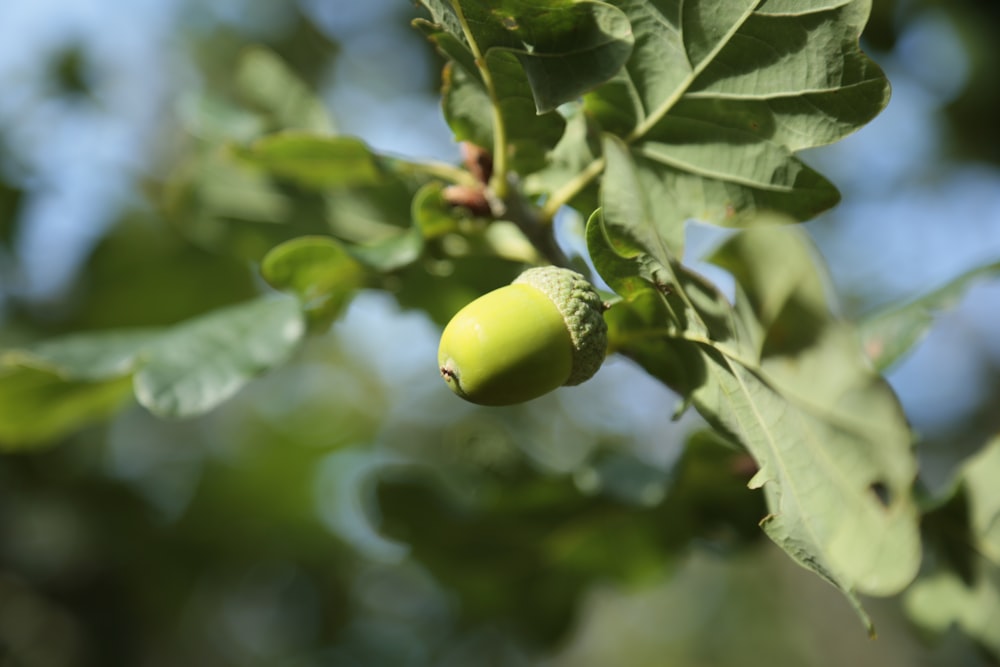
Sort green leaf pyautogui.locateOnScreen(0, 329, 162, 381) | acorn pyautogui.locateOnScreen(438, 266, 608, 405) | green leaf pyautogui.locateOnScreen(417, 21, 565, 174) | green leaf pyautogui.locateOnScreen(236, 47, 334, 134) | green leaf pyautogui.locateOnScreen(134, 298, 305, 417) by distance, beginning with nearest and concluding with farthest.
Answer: acorn pyautogui.locateOnScreen(438, 266, 608, 405) → green leaf pyautogui.locateOnScreen(417, 21, 565, 174) → green leaf pyautogui.locateOnScreen(134, 298, 305, 417) → green leaf pyautogui.locateOnScreen(0, 329, 162, 381) → green leaf pyautogui.locateOnScreen(236, 47, 334, 134)

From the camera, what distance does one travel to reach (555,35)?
62cm

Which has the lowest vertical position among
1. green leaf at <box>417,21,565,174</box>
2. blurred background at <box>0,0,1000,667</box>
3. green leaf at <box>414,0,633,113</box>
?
blurred background at <box>0,0,1000,667</box>

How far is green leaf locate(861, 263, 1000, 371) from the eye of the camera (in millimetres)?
962

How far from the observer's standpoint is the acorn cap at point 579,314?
0.62 meters

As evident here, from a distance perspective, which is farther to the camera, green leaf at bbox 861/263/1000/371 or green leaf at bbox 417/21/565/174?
green leaf at bbox 861/263/1000/371

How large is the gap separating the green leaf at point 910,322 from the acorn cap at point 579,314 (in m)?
0.50

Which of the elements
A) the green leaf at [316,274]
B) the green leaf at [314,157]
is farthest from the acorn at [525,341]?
the green leaf at [314,157]

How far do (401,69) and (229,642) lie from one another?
7.34 feet

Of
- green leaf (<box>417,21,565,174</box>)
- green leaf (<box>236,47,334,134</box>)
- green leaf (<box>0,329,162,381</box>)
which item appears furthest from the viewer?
green leaf (<box>236,47,334,134</box>)

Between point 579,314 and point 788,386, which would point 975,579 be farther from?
point 579,314

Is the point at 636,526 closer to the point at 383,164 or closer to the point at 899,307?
the point at 899,307

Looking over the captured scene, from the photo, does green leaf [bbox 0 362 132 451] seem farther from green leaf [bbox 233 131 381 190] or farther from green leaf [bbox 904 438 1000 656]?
green leaf [bbox 904 438 1000 656]

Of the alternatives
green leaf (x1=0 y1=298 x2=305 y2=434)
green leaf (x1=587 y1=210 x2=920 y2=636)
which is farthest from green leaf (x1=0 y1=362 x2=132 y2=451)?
green leaf (x1=587 y1=210 x2=920 y2=636)

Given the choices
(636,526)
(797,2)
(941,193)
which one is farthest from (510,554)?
(941,193)
